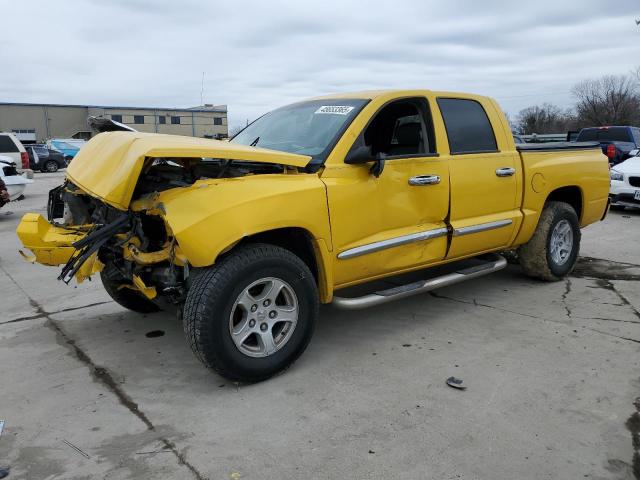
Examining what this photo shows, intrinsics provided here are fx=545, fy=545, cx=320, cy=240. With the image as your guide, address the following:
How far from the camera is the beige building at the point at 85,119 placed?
58.7 meters

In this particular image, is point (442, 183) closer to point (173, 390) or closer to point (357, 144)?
point (357, 144)

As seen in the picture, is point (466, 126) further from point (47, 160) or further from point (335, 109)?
point (47, 160)

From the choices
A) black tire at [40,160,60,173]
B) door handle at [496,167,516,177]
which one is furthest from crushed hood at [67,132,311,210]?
black tire at [40,160,60,173]

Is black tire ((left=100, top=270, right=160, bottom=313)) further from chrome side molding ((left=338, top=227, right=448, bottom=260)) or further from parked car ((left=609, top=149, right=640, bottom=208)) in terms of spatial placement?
parked car ((left=609, top=149, right=640, bottom=208))

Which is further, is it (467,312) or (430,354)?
(467,312)

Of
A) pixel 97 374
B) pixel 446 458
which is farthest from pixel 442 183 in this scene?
pixel 97 374

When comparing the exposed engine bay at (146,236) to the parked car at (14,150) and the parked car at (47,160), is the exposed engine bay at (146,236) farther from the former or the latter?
the parked car at (47,160)

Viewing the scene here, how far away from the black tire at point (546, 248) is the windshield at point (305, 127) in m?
2.55

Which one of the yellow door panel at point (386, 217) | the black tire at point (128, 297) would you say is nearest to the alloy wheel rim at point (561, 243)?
the yellow door panel at point (386, 217)

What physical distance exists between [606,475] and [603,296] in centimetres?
314

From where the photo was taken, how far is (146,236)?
368 cm

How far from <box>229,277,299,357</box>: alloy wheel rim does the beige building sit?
56351mm

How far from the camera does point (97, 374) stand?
12.3ft

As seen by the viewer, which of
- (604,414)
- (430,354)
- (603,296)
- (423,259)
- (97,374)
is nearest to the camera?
(604,414)
